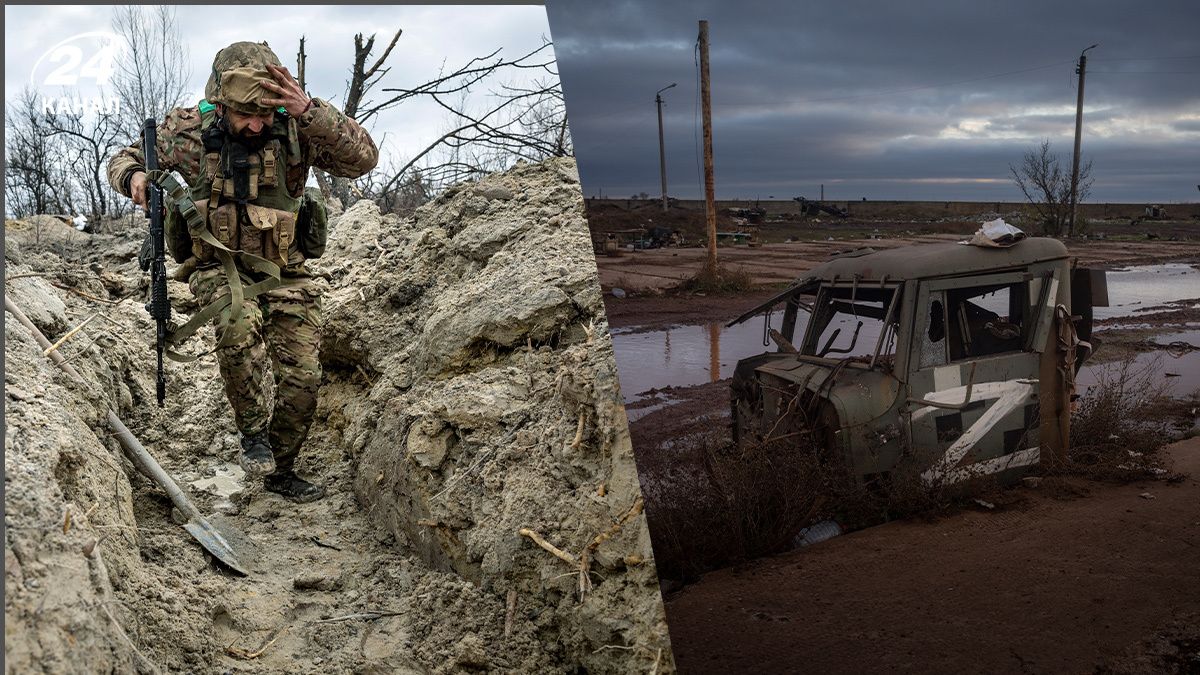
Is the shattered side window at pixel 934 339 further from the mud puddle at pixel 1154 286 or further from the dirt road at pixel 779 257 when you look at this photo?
the mud puddle at pixel 1154 286

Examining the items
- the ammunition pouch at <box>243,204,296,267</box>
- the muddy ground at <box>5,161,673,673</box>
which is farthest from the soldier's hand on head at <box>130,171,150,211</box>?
the muddy ground at <box>5,161,673,673</box>

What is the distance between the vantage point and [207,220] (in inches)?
164

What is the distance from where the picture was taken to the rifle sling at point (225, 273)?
4.01m

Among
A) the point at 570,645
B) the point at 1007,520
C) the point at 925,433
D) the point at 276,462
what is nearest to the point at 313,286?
the point at 276,462

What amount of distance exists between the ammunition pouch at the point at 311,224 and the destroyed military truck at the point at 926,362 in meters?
3.19

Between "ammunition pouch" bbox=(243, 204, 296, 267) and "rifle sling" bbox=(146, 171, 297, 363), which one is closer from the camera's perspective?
"rifle sling" bbox=(146, 171, 297, 363)

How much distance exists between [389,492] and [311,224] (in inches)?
61.8

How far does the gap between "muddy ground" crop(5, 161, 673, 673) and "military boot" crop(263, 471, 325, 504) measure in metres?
0.06

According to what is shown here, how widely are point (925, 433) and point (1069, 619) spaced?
88 cm

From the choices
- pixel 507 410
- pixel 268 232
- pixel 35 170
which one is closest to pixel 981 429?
pixel 507 410

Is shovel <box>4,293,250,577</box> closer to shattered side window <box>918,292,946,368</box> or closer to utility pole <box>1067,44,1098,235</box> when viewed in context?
shattered side window <box>918,292,946,368</box>

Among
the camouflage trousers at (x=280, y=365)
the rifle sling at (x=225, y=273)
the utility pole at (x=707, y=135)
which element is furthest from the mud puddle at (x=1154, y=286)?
the camouflage trousers at (x=280, y=365)

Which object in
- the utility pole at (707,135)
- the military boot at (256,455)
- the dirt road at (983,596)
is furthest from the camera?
the military boot at (256,455)

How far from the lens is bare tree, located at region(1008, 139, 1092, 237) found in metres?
1.46
